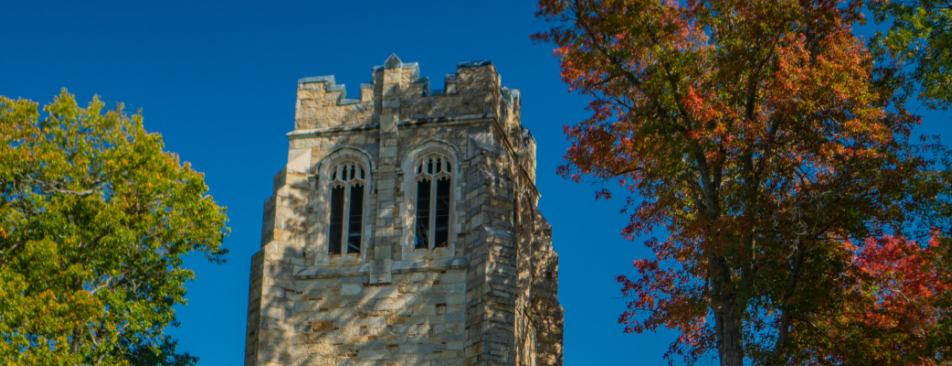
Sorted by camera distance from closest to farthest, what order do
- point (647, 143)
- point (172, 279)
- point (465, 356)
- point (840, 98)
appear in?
1. point (840, 98)
2. point (647, 143)
3. point (465, 356)
4. point (172, 279)

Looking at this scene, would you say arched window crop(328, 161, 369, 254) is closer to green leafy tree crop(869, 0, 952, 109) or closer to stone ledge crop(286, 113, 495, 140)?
stone ledge crop(286, 113, 495, 140)

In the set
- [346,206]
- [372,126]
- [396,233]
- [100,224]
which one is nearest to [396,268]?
[396,233]

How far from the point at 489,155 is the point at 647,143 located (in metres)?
4.04

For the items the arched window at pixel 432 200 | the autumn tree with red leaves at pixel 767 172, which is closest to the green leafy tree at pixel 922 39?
the autumn tree with red leaves at pixel 767 172

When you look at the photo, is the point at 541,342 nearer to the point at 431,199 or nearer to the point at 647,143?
the point at 431,199

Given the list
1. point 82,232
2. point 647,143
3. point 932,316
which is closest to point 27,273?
point 82,232

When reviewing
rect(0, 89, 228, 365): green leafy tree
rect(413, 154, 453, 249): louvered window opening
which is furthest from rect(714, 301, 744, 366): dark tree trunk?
rect(0, 89, 228, 365): green leafy tree

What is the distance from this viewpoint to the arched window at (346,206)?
2255cm

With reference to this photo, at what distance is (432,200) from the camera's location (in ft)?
73.7

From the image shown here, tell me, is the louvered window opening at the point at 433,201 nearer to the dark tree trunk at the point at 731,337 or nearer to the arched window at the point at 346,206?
the arched window at the point at 346,206

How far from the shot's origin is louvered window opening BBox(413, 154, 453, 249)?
22.2m

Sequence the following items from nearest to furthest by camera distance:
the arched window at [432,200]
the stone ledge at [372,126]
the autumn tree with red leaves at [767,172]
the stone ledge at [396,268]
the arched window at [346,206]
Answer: the autumn tree with red leaves at [767,172] < the stone ledge at [396,268] < the arched window at [432,200] < the arched window at [346,206] < the stone ledge at [372,126]

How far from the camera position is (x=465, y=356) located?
20656mm

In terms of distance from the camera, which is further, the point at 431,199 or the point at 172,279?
the point at 172,279
